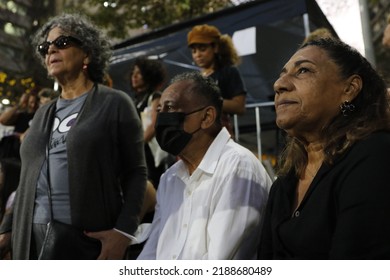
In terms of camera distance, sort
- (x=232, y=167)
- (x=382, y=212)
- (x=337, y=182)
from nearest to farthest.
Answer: (x=382, y=212) < (x=337, y=182) < (x=232, y=167)

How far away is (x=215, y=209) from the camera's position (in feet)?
6.26

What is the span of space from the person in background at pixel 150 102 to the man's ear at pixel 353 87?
1.60m

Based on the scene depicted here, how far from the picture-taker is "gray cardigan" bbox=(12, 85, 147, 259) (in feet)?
6.89

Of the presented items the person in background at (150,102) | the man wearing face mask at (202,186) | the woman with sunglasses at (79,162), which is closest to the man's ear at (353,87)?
the man wearing face mask at (202,186)

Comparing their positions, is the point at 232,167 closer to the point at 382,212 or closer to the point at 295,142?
the point at 295,142

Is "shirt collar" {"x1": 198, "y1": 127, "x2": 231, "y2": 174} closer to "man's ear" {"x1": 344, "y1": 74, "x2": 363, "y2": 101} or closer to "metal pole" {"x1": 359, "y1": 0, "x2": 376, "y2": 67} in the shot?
"man's ear" {"x1": 344, "y1": 74, "x2": 363, "y2": 101}

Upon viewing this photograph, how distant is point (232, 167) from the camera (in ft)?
6.48

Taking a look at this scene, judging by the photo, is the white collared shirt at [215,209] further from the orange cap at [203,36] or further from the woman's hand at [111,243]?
the orange cap at [203,36]

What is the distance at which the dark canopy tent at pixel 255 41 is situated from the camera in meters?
3.47

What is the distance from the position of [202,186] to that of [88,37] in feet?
3.41

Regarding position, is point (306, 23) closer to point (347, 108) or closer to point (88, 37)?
point (88, 37)

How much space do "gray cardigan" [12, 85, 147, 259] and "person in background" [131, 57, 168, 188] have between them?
2.65 ft

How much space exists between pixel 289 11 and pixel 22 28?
238 cm

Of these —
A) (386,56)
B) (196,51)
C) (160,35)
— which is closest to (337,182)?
(386,56)
